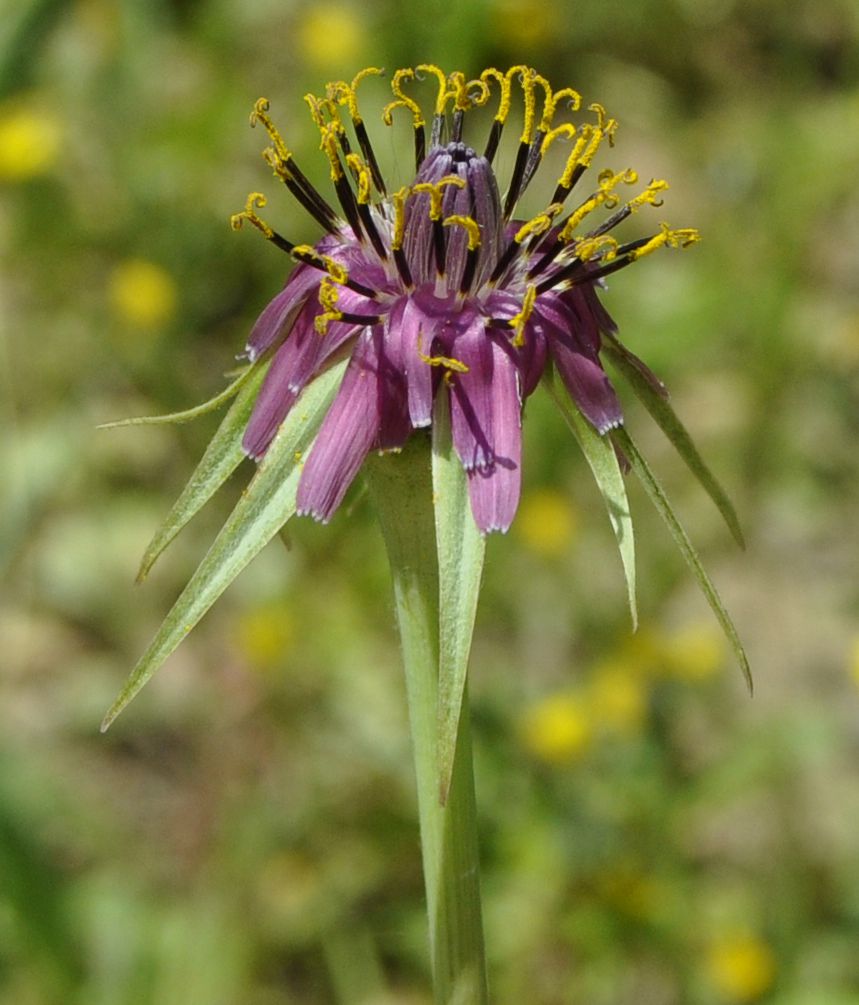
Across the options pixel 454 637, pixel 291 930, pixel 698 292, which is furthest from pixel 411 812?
pixel 454 637

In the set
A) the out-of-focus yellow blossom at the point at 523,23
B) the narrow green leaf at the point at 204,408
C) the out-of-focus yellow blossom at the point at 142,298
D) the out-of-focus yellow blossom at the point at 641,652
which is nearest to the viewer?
the narrow green leaf at the point at 204,408

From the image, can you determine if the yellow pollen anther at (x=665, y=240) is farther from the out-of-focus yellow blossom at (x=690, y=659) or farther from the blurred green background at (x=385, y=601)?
the out-of-focus yellow blossom at (x=690, y=659)

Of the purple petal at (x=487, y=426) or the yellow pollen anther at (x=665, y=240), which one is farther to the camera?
the yellow pollen anther at (x=665, y=240)

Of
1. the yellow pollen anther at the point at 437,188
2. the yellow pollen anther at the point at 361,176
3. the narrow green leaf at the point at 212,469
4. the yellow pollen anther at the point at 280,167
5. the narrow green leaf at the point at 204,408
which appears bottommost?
the narrow green leaf at the point at 212,469

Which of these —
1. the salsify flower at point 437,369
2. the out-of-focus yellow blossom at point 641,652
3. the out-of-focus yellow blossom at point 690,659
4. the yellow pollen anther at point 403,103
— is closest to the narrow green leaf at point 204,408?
the salsify flower at point 437,369

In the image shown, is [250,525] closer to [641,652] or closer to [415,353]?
[415,353]

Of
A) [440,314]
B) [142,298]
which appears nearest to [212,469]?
[440,314]

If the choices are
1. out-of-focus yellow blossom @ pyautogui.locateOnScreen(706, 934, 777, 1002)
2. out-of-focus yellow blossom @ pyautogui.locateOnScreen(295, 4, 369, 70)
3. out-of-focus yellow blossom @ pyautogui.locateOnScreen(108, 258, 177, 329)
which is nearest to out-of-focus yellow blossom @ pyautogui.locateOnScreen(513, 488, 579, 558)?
out-of-focus yellow blossom @ pyautogui.locateOnScreen(706, 934, 777, 1002)
